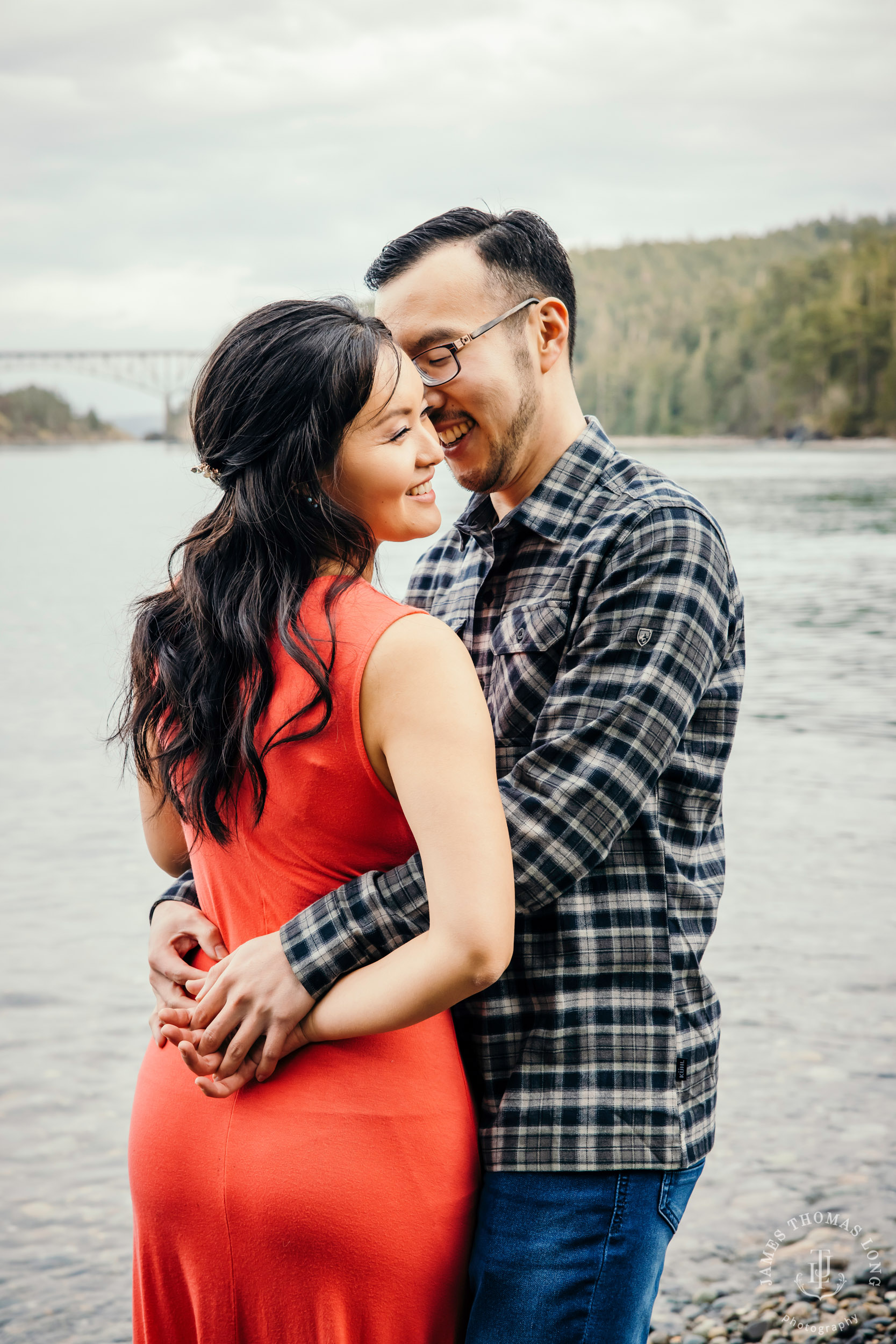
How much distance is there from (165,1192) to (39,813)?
25.4 ft

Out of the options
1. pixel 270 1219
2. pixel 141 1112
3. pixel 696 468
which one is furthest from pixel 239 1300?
pixel 696 468

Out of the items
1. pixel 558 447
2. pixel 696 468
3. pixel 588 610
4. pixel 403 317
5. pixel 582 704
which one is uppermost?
pixel 403 317

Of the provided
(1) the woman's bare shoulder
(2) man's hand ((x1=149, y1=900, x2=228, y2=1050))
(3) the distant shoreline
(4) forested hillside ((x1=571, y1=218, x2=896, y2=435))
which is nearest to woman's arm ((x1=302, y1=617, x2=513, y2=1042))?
(1) the woman's bare shoulder

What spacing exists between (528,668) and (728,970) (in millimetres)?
4306

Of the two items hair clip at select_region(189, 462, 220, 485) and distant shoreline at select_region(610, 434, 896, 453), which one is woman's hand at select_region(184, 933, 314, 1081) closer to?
hair clip at select_region(189, 462, 220, 485)

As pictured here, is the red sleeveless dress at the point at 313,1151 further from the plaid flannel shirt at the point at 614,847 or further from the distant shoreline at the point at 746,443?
the distant shoreline at the point at 746,443

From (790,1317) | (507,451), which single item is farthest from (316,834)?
(790,1317)

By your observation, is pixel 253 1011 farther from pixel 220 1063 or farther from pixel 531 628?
pixel 531 628

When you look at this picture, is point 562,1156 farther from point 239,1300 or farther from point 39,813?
point 39,813

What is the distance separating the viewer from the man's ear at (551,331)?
2.20 m

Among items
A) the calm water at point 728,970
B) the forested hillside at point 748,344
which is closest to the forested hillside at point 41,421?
the forested hillside at point 748,344

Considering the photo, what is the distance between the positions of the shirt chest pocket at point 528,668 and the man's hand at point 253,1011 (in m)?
0.51

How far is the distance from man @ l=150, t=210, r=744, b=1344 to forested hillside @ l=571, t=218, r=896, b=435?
77.1m

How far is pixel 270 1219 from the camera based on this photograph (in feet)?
4.83
